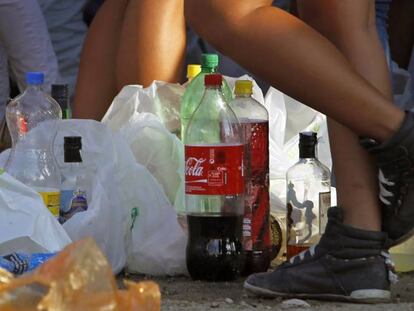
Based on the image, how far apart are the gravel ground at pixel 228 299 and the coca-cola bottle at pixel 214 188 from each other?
82 mm

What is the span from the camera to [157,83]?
4.17 meters

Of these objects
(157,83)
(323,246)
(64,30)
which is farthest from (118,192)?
(64,30)

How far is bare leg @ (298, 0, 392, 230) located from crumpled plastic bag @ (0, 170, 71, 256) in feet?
2.61

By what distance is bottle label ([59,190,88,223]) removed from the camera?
3.62 m

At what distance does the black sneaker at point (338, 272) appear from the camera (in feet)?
10.1

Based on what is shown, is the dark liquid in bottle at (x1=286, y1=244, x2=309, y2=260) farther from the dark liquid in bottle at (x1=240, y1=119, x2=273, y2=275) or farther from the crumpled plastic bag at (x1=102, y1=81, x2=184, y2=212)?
the crumpled plastic bag at (x1=102, y1=81, x2=184, y2=212)

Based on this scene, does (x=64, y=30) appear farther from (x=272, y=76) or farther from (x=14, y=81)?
(x=272, y=76)

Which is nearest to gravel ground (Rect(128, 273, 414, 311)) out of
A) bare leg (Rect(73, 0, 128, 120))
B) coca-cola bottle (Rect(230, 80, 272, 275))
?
coca-cola bottle (Rect(230, 80, 272, 275))

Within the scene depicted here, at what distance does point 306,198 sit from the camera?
3916 mm

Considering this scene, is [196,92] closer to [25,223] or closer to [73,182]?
[73,182]

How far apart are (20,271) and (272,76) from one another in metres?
0.80

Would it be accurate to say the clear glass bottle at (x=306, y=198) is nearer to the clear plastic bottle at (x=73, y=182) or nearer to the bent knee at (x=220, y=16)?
the clear plastic bottle at (x=73, y=182)

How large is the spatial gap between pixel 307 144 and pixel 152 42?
828 millimetres

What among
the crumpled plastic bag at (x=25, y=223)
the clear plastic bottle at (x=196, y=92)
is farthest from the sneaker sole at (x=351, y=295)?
the clear plastic bottle at (x=196, y=92)
